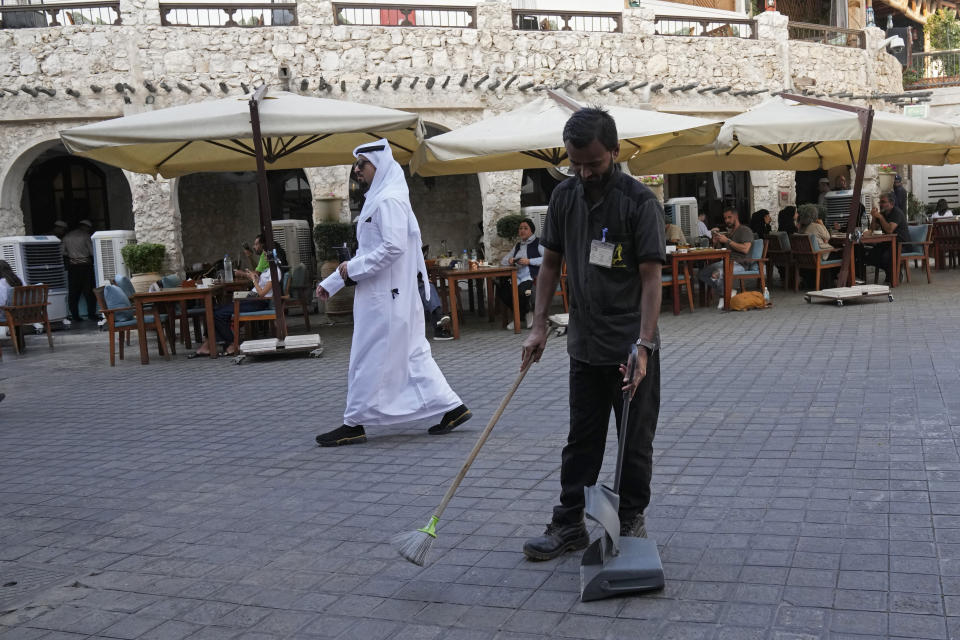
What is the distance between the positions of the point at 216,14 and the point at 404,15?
10.8ft

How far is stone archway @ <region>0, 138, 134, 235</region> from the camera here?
18344 mm

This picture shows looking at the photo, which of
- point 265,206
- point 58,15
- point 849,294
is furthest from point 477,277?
point 58,15

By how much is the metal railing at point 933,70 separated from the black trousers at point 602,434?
25.0 m

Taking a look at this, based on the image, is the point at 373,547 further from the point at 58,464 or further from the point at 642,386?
the point at 58,464

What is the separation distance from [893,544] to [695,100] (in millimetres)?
15664

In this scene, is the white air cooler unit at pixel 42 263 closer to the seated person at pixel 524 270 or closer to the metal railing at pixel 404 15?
the metal railing at pixel 404 15

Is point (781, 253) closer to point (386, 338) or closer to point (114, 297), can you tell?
point (114, 297)

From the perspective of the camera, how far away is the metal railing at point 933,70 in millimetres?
24469

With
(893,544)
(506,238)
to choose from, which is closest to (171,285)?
(506,238)

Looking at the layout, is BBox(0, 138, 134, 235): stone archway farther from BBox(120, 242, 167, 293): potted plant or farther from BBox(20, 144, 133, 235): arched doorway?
BBox(120, 242, 167, 293): potted plant

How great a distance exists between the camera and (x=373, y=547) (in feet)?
11.7

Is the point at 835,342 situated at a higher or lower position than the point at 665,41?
lower

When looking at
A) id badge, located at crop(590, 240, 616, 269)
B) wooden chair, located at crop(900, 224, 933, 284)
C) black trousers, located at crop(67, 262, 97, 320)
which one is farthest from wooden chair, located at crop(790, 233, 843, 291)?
black trousers, located at crop(67, 262, 97, 320)

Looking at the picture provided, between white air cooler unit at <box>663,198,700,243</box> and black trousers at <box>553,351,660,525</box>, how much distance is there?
41.5ft
